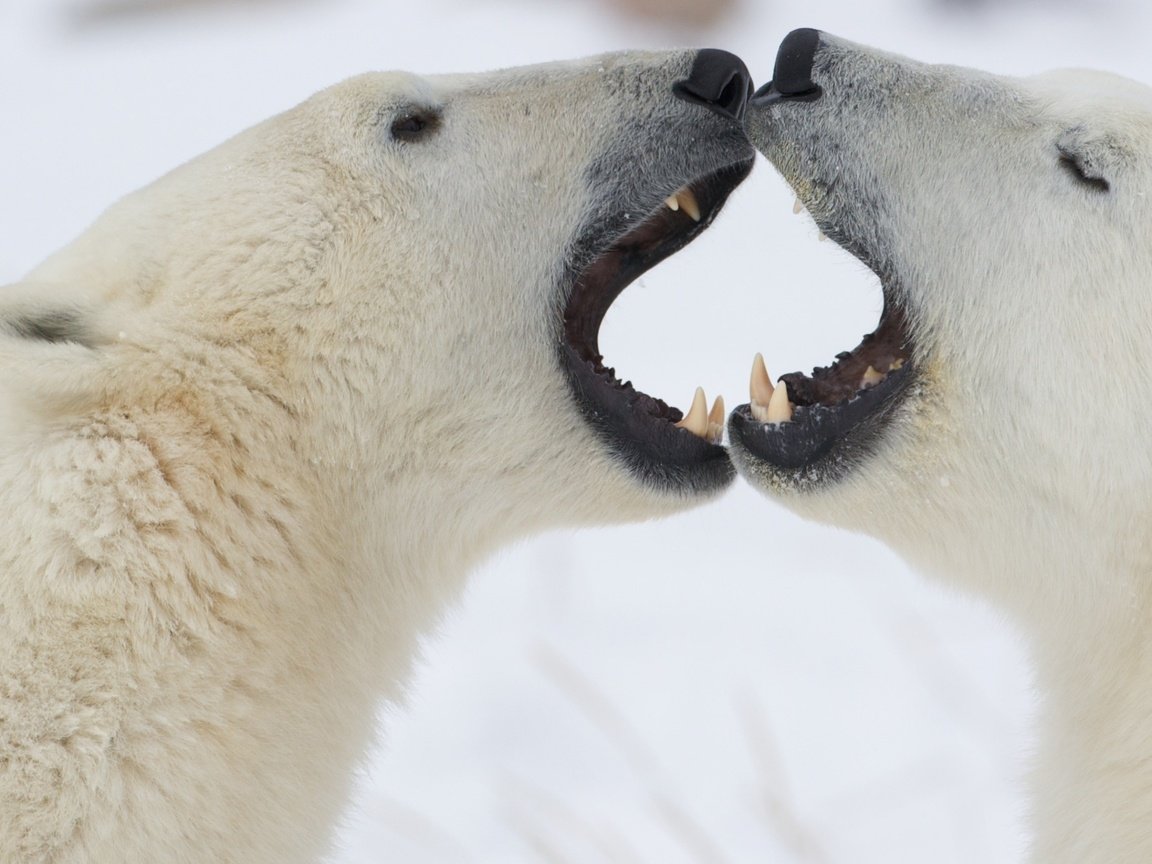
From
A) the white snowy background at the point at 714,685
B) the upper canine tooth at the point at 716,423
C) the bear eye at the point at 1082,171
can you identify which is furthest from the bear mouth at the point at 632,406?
the bear eye at the point at 1082,171

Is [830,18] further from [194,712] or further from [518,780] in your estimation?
[194,712]

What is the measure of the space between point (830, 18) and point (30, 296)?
443 inches

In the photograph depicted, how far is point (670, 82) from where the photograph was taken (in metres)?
2.89

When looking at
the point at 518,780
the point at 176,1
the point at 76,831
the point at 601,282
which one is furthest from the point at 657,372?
the point at 176,1

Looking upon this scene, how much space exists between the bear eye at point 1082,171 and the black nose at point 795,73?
467 millimetres

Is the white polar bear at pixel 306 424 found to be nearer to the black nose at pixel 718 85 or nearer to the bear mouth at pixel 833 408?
the black nose at pixel 718 85

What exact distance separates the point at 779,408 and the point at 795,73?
644 millimetres

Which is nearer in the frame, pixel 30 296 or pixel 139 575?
pixel 139 575

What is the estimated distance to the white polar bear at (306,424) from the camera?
221cm

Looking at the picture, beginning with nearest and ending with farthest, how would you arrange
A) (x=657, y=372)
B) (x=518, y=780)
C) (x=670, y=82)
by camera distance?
(x=670, y=82) → (x=518, y=780) → (x=657, y=372)

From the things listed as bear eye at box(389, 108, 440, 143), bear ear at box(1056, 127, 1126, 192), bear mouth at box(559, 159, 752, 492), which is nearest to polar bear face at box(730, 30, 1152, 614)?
bear ear at box(1056, 127, 1126, 192)

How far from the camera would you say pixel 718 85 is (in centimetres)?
285

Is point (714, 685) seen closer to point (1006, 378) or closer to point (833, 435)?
point (833, 435)

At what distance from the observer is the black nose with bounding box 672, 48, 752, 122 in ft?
9.37
